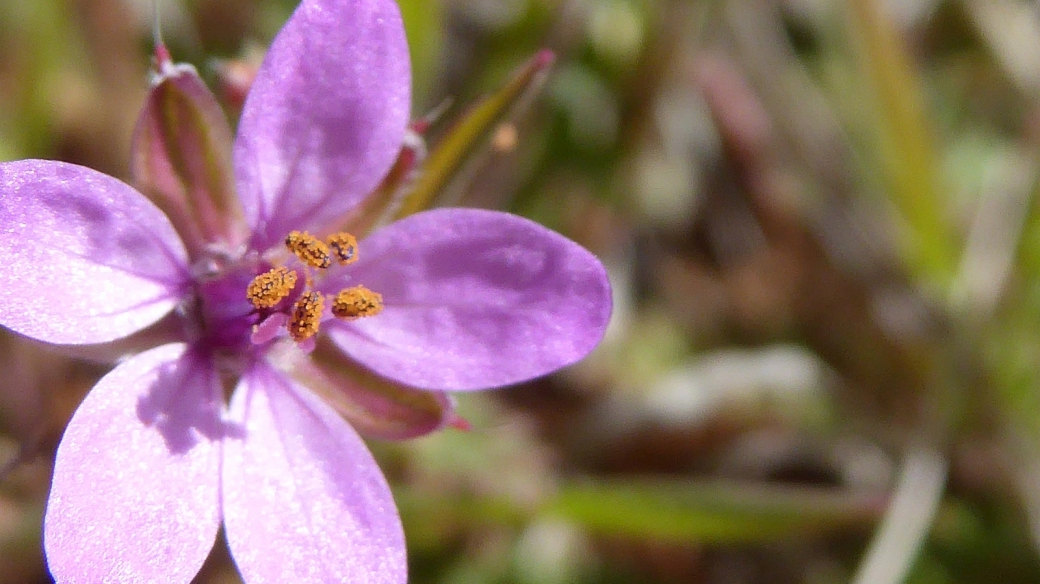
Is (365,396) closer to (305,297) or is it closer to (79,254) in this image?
(305,297)

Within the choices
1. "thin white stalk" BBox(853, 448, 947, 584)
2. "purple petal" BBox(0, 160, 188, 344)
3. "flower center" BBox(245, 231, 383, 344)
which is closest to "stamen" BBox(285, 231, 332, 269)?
"flower center" BBox(245, 231, 383, 344)

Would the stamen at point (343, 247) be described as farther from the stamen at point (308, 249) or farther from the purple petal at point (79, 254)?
the purple petal at point (79, 254)

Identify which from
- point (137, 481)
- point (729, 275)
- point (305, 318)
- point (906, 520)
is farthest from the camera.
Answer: point (729, 275)

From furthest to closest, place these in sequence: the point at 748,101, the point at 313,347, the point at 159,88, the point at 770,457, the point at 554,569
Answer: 1. the point at 748,101
2. the point at 770,457
3. the point at 554,569
4. the point at 313,347
5. the point at 159,88

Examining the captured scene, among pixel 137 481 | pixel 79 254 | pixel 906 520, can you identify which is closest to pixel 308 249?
pixel 79 254

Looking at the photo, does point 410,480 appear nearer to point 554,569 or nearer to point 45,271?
point 554,569

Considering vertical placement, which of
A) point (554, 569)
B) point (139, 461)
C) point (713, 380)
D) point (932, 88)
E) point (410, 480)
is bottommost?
point (554, 569)

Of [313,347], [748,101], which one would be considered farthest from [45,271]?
[748,101]
